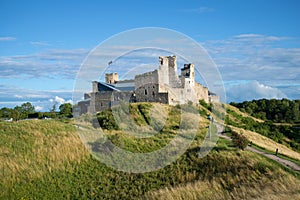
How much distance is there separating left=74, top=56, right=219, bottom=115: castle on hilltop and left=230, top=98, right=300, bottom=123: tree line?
19.1 meters

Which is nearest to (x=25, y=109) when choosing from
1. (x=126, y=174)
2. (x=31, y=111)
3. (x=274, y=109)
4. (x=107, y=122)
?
(x=31, y=111)

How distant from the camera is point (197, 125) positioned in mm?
26344

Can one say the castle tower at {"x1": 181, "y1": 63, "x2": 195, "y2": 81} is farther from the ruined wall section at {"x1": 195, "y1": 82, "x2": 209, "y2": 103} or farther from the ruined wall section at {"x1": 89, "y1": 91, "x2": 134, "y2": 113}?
the ruined wall section at {"x1": 89, "y1": 91, "x2": 134, "y2": 113}

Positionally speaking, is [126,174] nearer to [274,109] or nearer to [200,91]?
[200,91]

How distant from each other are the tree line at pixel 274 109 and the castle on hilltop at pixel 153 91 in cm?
1914

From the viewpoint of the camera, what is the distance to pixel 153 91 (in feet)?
116

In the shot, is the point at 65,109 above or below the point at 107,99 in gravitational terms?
below

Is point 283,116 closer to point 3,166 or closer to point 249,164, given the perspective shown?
point 249,164

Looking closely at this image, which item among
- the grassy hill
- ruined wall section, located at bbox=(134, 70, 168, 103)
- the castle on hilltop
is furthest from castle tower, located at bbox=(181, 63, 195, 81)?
the grassy hill

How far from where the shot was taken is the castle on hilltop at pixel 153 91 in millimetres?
35406

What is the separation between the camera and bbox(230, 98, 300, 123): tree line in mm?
55559

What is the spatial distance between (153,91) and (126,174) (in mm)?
18597

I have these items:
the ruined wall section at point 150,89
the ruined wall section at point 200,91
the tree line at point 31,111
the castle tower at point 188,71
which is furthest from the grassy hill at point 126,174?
the tree line at point 31,111

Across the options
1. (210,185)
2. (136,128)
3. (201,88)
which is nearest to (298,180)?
(210,185)
